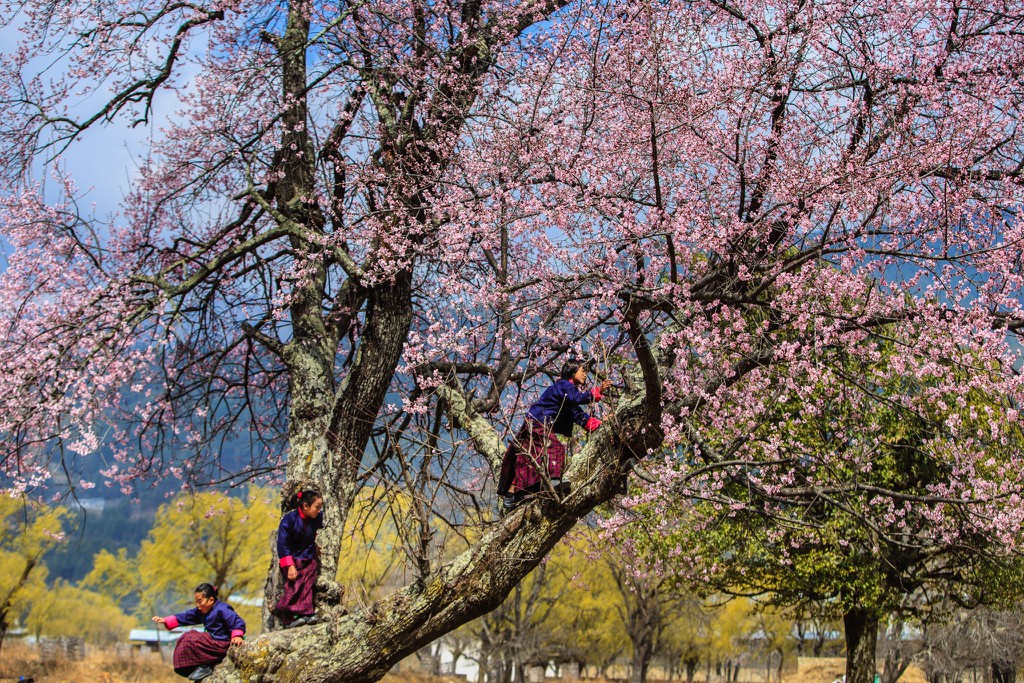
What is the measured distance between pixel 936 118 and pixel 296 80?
7194mm

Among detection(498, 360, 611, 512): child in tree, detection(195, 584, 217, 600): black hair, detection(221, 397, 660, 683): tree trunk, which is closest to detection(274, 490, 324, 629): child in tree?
detection(195, 584, 217, 600): black hair

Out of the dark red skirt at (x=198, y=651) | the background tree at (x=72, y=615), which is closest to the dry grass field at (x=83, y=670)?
the dark red skirt at (x=198, y=651)

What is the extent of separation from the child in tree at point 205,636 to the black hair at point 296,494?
91 centimetres

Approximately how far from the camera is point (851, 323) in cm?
740

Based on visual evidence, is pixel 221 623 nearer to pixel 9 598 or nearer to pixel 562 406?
pixel 562 406

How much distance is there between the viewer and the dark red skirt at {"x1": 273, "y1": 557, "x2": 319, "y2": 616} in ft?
20.8

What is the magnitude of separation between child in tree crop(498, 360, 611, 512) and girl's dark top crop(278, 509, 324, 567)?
1.60m

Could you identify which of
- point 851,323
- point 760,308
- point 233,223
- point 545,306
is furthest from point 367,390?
point 851,323

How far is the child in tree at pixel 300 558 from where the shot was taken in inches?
250

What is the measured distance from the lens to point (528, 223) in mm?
8141

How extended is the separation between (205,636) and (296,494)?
4.38 ft

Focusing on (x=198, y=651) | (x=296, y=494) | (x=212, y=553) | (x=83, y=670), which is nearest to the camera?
(x=198, y=651)

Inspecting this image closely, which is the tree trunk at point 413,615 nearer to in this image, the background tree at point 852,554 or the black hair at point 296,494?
the black hair at point 296,494

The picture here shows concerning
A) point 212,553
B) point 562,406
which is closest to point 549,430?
point 562,406
